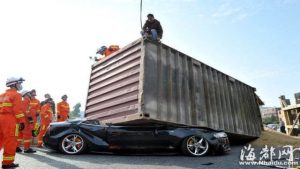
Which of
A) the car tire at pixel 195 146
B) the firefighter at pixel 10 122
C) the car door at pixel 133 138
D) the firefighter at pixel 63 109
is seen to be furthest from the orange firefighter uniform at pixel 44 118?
the car tire at pixel 195 146

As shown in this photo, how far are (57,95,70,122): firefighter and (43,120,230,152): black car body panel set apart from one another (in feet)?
9.09

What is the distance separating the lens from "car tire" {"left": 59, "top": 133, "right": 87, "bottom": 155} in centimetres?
615

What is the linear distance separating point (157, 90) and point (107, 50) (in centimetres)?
293

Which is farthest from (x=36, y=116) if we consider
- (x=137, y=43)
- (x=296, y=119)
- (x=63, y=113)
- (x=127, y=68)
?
(x=296, y=119)

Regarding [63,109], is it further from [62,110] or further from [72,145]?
[72,145]

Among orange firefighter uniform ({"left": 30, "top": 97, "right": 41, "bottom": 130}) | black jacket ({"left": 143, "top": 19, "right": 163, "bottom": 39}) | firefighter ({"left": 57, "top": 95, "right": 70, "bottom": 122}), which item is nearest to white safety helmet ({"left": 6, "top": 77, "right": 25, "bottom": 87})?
orange firefighter uniform ({"left": 30, "top": 97, "right": 41, "bottom": 130})

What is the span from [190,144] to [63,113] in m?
4.82

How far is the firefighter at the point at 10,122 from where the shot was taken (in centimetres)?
445

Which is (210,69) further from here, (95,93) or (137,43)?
(95,93)

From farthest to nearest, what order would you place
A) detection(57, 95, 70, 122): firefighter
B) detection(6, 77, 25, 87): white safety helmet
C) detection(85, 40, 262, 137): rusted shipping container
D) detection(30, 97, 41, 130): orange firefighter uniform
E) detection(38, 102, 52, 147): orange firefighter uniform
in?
detection(57, 95, 70, 122): firefighter, detection(38, 102, 52, 147): orange firefighter uniform, detection(30, 97, 41, 130): orange firefighter uniform, detection(85, 40, 262, 137): rusted shipping container, detection(6, 77, 25, 87): white safety helmet

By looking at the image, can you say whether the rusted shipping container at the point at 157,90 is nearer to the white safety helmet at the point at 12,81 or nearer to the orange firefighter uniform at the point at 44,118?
the orange firefighter uniform at the point at 44,118

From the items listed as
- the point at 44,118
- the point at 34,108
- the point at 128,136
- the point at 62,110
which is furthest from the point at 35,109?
the point at 128,136

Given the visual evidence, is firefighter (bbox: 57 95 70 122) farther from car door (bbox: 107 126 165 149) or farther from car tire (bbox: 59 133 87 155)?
car door (bbox: 107 126 165 149)

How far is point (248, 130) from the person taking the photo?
9906 millimetres
